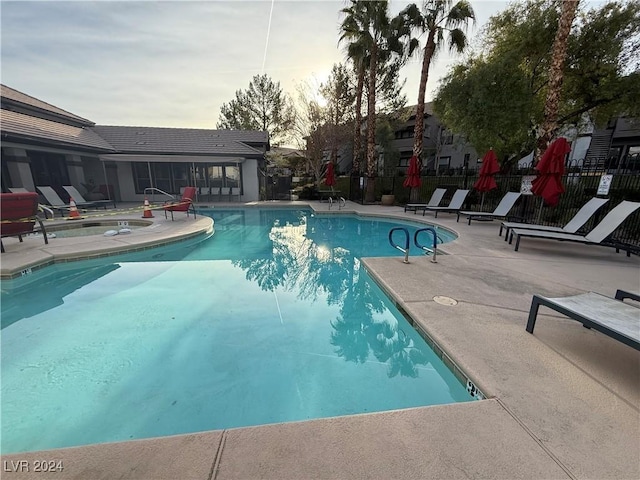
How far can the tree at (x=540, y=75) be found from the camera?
1007 centimetres

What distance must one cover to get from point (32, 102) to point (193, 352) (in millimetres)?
17263

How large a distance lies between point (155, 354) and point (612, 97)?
16.8 metres

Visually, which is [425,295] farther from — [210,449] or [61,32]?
[61,32]

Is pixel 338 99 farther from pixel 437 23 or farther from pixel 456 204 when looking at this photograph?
pixel 456 204

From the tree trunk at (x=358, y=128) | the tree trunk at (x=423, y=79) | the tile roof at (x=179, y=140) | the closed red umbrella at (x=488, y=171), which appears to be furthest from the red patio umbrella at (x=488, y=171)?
the tile roof at (x=179, y=140)

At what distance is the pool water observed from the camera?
98.5 inches

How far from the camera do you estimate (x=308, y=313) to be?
4426 mm

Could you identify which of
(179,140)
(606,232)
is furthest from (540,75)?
(179,140)

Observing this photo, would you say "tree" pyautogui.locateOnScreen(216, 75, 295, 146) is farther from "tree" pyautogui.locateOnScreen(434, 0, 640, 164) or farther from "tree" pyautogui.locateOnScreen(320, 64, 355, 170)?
"tree" pyautogui.locateOnScreen(434, 0, 640, 164)

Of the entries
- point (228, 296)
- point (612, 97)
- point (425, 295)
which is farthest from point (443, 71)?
point (228, 296)

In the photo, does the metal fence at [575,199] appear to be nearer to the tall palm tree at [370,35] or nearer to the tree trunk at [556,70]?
the tree trunk at [556,70]

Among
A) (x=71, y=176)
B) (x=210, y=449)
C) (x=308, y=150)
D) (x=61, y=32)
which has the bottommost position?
(x=210, y=449)

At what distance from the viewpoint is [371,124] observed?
46.5ft

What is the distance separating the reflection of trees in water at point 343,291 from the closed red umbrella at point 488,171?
5.83 m
